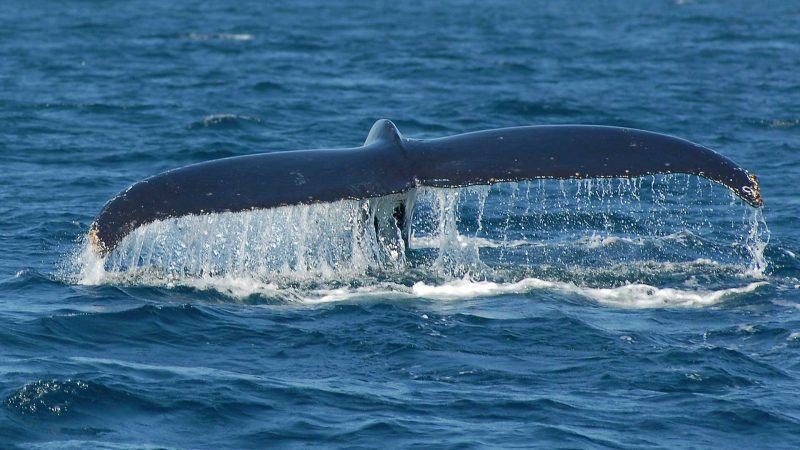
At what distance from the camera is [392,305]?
1024 cm

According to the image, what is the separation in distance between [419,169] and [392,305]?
1131 mm

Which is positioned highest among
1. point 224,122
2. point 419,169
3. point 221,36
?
point 419,169

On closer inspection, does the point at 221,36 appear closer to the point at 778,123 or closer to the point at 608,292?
the point at 778,123

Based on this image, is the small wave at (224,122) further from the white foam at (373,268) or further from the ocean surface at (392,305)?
the white foam at (373,268)

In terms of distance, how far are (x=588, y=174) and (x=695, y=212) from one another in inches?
231

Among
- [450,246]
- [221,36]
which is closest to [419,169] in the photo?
[450,246]

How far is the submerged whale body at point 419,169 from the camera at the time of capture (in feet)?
29.9

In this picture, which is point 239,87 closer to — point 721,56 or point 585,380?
point 721,56

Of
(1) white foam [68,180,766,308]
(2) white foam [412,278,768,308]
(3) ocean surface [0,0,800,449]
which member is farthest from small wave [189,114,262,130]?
(2) white foam [412,278,768,308]

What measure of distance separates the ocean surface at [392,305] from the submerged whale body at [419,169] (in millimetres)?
257

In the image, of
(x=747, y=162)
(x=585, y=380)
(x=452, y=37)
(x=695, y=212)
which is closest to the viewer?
(x=585, y=380)

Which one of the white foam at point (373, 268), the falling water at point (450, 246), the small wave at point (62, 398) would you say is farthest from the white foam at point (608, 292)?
the small wave at point (62, 398)

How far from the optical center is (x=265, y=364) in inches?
359

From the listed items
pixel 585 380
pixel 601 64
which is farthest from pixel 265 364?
pixel 601 64
